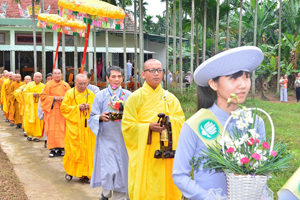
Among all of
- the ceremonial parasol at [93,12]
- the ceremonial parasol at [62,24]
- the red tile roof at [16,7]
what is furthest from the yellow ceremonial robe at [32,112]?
the red tile roof at [16,7]

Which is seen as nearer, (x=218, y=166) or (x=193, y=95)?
(x=218, y=166)

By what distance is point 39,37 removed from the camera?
3016 centimetres

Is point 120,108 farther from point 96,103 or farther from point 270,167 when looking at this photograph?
point 270,167

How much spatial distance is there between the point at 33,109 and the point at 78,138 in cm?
598

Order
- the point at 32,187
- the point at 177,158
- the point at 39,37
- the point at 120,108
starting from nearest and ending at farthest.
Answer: the point at 177,158 → the point at 120,108 → the point at 32,187 → the point at 39,37

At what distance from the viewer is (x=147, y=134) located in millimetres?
5082

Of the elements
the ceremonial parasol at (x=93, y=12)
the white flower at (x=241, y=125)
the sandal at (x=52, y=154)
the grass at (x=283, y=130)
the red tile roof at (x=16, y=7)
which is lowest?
the sandal at (x=52, y=154)

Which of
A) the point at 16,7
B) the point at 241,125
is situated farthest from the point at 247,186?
the point at 16,7

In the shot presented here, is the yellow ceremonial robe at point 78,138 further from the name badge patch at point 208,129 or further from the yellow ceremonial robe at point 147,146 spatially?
the name badge patch at point 208,129

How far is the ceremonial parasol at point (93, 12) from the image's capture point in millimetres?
8344

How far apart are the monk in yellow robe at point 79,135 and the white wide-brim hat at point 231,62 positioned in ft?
17.7

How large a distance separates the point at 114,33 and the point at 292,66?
12.3 m

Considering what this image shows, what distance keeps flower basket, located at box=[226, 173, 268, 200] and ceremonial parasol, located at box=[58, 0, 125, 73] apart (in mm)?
6637

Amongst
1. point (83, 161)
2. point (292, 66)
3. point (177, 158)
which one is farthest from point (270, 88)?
point (177, 158)
